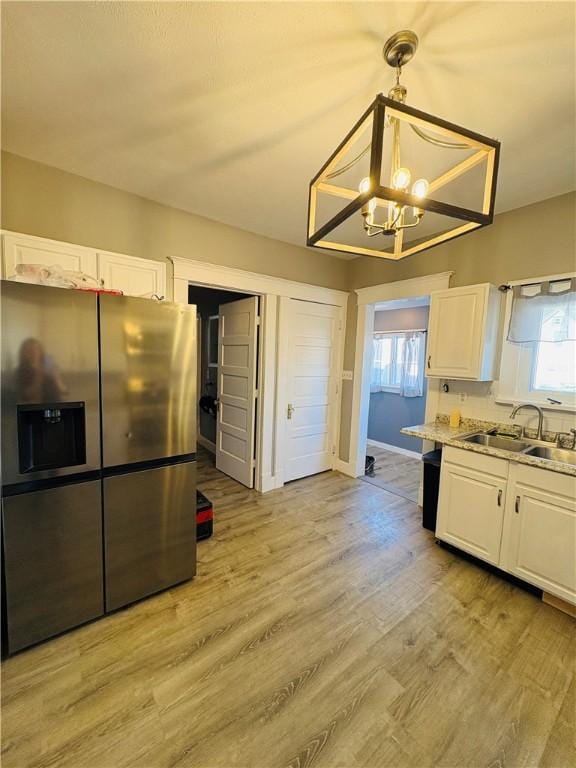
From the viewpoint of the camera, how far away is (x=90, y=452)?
1691 millimetres

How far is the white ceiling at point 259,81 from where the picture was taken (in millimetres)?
1200

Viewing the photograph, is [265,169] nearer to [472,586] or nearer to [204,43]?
[204,43]

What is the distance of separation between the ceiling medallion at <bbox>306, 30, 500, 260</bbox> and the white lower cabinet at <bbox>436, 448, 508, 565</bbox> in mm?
1650

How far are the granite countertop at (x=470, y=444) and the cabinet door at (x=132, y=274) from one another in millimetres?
2435

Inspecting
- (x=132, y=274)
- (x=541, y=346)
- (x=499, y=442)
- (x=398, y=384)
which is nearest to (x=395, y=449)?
(x=398, y=384)

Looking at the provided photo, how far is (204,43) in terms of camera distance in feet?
4.31

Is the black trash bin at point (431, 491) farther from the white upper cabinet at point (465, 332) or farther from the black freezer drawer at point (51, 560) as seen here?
the black freezer drawer at point (51, 560)

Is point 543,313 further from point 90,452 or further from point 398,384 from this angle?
point 90,452

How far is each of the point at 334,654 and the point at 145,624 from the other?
1.08m

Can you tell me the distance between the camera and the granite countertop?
1926mm

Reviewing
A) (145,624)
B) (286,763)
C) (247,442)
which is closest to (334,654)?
(286,763)

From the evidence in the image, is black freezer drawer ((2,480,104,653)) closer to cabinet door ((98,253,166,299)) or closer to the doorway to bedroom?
cabinet door ((98,253,166,299))

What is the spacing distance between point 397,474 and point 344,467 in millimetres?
748

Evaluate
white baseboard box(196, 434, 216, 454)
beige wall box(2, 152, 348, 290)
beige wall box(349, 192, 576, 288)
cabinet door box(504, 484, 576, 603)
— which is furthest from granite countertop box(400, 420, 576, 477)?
white baseboard box(196, 434, 216, 454)
